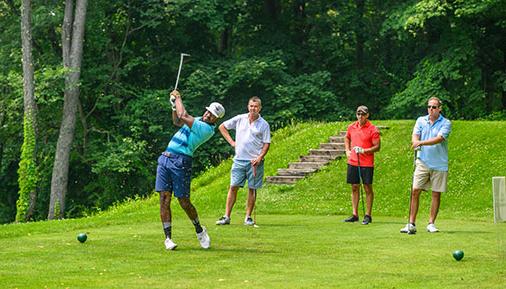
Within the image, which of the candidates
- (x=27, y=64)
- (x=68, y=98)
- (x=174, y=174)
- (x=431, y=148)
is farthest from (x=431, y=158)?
(x=68, y=98)

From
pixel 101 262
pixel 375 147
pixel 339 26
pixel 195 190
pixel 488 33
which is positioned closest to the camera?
pixel 101 262

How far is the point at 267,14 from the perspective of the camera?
4019cm

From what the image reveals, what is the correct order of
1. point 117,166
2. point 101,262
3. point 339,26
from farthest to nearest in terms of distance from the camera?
point 339,26 < point 117,166 < point 101,262

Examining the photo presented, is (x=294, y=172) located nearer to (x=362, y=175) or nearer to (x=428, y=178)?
(x=362, y=175)

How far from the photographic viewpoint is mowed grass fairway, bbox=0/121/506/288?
34.0 ft

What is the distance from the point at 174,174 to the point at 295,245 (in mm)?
1746

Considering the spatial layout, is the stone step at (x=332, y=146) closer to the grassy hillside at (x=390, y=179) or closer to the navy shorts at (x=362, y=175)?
the grassy hillside at (x=390, y=179)

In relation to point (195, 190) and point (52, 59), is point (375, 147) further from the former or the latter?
point (52, 59)

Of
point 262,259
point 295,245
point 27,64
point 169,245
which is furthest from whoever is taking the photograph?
point 27,64

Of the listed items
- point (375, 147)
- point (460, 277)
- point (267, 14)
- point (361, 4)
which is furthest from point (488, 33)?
point (460, 277)

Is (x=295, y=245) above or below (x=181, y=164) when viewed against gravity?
below

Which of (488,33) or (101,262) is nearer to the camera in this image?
(101,262)

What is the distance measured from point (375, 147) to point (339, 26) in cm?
2280

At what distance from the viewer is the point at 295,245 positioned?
44.0ft
